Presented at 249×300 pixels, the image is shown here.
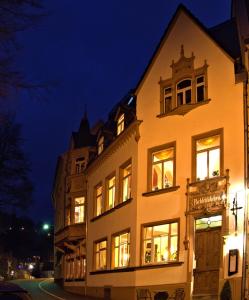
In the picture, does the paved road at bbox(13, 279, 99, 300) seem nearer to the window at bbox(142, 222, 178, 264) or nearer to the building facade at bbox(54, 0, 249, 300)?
the building facade at bbox(54, 0, 249, 300)

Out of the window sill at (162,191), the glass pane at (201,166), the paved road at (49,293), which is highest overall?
the glass pane at (201,166)

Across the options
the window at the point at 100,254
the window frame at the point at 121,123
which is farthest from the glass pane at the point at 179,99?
the window at the point at 100,254

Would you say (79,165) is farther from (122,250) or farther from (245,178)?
(245,178)

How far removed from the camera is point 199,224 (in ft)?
78.5

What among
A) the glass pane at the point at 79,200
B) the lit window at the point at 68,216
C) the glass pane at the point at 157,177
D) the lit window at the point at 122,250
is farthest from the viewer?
the lit window at the point at 68,216

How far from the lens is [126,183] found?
29.6 m

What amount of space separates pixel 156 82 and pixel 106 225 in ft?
29.9

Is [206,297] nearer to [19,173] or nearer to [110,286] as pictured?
[110,286]

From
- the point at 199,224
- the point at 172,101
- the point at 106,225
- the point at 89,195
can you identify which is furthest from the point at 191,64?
the point at 89,195

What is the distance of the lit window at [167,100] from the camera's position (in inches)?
1038

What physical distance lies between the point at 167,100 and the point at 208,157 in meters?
3.77

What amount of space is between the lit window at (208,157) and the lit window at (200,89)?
1812mm

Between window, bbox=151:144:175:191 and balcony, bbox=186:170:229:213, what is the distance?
4.84 feet

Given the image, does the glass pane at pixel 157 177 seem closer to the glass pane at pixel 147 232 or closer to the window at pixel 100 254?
the glass pane at pixel 147 232
